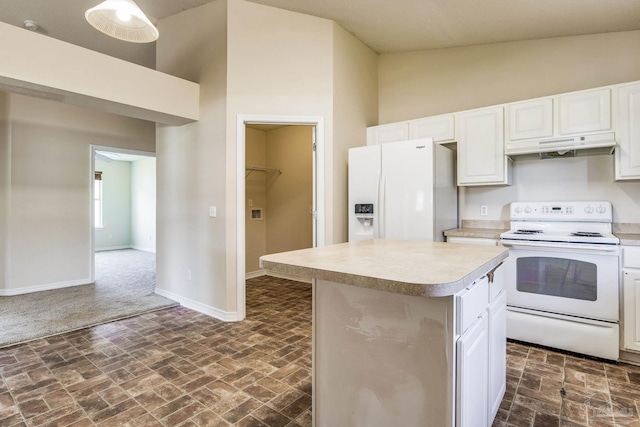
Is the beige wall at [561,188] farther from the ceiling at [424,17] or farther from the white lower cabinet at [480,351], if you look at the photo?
the white lower cabinet at [480,351]

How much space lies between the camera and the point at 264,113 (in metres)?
3.33

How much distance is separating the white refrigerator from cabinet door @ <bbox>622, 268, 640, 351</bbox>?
4.47ft

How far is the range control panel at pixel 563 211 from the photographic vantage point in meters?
2.84

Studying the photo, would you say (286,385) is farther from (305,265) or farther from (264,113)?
(264,113)

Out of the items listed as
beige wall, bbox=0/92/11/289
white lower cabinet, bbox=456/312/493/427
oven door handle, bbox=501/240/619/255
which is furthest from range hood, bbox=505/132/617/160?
beige wall, bbox=0/92/11/289

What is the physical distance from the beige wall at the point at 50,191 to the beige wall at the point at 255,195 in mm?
2105

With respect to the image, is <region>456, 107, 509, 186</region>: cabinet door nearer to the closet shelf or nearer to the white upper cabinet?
the white upper cabinet

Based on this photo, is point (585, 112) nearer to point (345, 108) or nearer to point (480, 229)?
point (480, 229)

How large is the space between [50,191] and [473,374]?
538 centimetres

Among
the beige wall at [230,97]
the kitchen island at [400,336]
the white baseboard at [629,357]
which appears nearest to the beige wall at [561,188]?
the white baseboard at [629,357]

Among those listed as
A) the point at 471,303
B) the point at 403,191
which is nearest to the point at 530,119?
the point at 403,191

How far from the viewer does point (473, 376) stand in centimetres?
132

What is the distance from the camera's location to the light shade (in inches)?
76.4

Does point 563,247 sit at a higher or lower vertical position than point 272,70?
lower
